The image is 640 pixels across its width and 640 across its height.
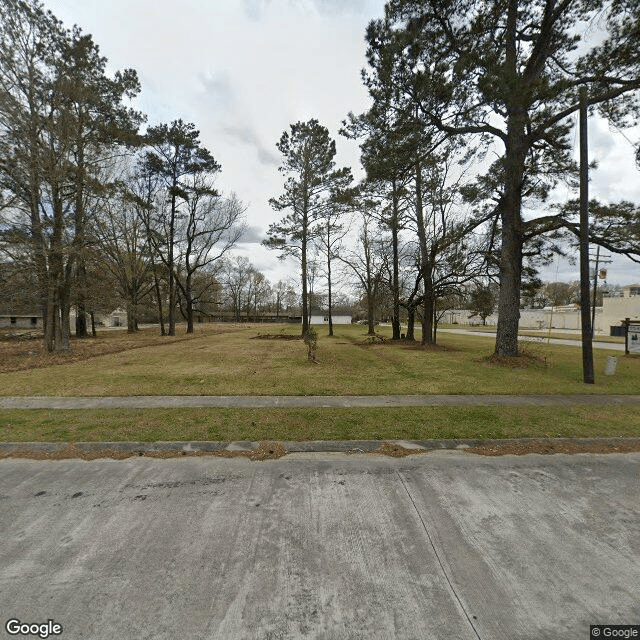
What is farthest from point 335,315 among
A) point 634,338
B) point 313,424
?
point 313,424

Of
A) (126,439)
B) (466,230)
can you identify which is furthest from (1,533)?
(466,230)

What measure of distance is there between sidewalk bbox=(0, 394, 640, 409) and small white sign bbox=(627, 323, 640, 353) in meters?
9.91

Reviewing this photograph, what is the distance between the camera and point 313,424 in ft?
18.1

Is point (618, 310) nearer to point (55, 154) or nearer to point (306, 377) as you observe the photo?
point (306, 377)

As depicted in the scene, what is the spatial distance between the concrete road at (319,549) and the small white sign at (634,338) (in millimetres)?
15022

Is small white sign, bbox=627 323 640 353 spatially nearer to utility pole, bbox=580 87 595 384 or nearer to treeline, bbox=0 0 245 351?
utility pole, bbox=580 87 595 384

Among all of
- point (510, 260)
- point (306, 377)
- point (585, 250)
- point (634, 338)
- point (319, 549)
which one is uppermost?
point (510, 260)

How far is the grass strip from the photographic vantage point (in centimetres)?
502

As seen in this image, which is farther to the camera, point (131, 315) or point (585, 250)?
point (131, 315)

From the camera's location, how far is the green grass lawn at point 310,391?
520 centimetres

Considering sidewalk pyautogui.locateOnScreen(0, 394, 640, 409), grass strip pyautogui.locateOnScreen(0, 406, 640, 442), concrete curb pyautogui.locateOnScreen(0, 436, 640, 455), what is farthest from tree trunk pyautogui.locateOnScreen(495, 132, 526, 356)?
concrete curb pyautogui.locateOnScreen(0, 436, 640, 455)

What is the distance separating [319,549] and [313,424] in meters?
2.86

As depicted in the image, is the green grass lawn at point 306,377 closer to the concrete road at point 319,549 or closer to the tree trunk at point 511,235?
the tree trunk at point 511,235

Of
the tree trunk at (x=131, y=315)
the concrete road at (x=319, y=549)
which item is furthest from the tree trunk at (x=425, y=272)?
the tree trunk at (x=131, y=315)
